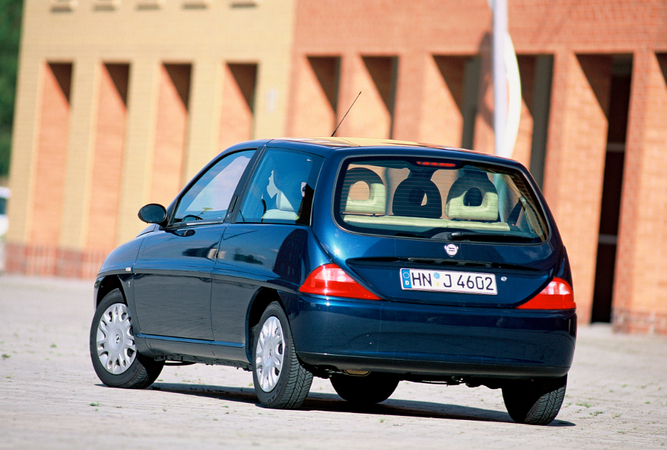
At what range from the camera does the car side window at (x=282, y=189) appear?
7.56m

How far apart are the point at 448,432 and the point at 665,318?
1454 cm

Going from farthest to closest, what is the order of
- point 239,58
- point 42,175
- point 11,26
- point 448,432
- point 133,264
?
point 11,26, point 42,175, point 239,58, point 133,264, point 448,432

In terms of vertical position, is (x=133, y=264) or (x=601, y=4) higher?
(x=601, y=4)

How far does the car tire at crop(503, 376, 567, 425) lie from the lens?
7.88 m

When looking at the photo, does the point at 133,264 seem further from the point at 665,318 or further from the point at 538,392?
the point at 665,318

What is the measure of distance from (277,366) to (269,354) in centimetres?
11

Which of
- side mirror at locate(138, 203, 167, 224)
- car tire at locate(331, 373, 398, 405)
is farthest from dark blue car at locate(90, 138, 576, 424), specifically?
car tire at locate(331, 373, 398, 405)

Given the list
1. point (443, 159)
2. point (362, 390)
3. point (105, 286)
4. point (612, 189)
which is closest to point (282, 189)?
point (443, 159)

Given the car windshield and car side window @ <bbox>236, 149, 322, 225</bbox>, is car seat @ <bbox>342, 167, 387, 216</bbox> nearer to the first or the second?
the car windshield

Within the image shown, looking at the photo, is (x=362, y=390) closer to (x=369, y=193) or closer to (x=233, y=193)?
(x=233, y=193)

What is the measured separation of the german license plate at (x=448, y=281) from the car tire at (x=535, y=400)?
2.76 feet

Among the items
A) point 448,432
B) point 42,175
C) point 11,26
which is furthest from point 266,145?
point 11,26

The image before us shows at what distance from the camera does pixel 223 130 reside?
28.5 m

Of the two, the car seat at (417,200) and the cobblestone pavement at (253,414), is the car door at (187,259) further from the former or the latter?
the car seat at (417,200)
